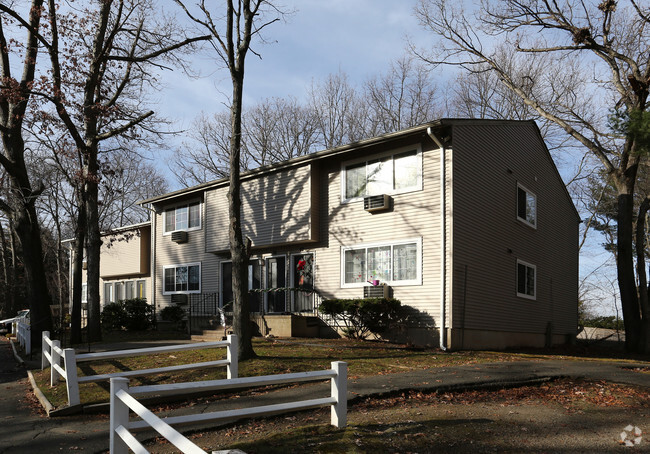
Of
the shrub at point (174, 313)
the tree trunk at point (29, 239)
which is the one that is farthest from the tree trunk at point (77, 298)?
the shrub at point (174, 313)

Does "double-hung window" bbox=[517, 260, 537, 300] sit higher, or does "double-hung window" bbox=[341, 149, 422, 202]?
"double-hung window" bbox=[341, 149, 422, 202]

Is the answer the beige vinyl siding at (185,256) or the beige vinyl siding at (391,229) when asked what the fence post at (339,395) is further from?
the beige vinyl siding at (185,256)

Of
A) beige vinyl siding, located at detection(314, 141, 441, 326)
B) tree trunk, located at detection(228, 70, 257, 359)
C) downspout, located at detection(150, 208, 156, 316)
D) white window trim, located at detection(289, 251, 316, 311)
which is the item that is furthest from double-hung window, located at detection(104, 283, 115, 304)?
tree trunk, located at detection(228, 70, 257, 359)

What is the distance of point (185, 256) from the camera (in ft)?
79.4

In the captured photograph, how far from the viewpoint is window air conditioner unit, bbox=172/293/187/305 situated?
2371 centimetres

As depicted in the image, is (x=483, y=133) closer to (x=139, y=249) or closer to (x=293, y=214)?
(x=293, y=214)

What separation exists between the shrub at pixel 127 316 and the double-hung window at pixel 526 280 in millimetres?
15073

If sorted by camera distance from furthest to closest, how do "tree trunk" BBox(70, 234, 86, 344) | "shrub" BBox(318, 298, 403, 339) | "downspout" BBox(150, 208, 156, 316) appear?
"downspout" BBox(150, 208, 156, 316) → "tree trunk" BBox(70, 234, 86, 344) → "shrub" BBox(318, 298, 403, 339)

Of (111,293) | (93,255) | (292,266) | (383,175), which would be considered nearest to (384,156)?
(383,175)

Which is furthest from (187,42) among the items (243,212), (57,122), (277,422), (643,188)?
(643,188)

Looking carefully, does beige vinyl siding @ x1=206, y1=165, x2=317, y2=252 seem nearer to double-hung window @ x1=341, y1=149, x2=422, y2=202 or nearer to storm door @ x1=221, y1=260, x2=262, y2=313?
storm door @ x1=221, y1=260, x2=262, y2=313

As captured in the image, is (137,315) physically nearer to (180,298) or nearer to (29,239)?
(180,298)

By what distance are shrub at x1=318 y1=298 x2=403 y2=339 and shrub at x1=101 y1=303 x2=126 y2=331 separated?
11.2 meters

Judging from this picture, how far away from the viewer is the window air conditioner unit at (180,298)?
2371 cm
